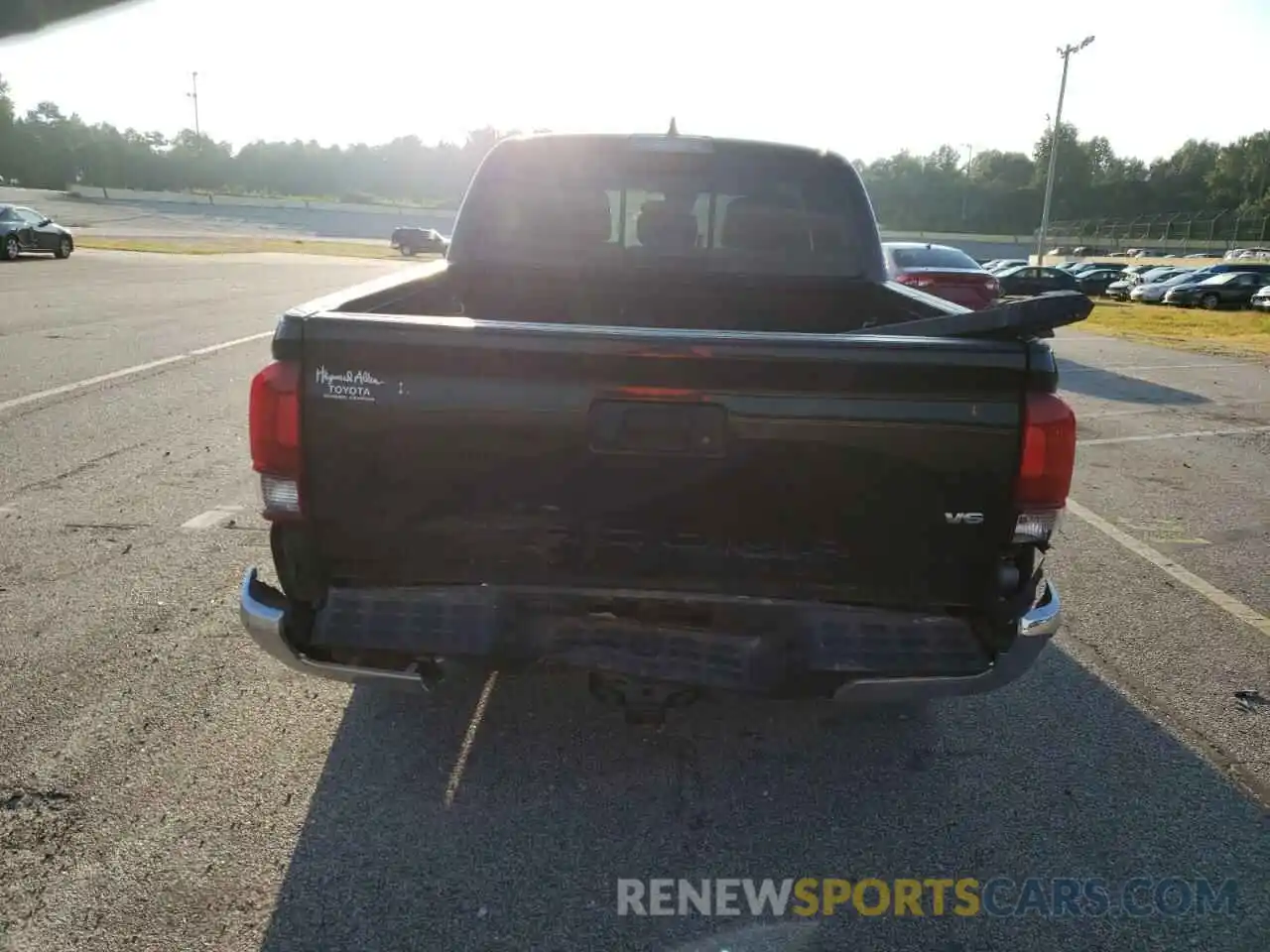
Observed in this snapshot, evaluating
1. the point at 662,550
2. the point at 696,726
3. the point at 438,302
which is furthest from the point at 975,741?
the point at 438,302

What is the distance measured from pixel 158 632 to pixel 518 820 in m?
2.01

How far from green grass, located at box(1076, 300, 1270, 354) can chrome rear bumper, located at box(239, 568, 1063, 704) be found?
13882 millimetres

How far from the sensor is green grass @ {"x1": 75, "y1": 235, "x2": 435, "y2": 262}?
38.4 m

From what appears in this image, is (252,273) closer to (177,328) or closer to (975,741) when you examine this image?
(177,328)

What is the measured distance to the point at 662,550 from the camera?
9.15 ft

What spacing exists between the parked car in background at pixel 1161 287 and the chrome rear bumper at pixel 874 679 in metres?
38.7

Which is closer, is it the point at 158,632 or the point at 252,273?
the point at 158,632

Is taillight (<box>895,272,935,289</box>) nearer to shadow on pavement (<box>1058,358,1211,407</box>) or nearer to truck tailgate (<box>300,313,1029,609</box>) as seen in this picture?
shadow on pavement (<box>1058,358,1211,407</box>)

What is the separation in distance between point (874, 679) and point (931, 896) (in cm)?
58

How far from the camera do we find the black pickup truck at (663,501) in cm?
262

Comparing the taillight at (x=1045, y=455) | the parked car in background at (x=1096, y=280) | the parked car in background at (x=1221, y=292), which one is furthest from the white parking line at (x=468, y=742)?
the parked car in background at (x=1096, y=280)

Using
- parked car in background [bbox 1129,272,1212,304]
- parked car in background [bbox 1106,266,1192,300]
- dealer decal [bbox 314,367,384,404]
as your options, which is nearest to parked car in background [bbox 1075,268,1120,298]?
parked car in background [bbox 1106,266,1192,300]

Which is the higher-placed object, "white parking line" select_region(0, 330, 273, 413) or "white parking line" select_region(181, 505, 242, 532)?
"white parking line" select_region(0, 330, 273, 413)

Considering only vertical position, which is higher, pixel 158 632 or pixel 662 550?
pixel 662 550
